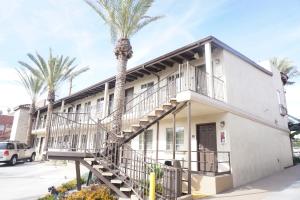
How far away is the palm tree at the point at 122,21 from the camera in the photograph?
11094mm

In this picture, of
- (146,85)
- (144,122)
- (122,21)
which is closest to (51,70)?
(146,85)

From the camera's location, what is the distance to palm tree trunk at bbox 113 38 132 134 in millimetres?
10294

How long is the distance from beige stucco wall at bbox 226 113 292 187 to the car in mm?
18984

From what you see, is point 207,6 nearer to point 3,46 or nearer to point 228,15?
point 228,15

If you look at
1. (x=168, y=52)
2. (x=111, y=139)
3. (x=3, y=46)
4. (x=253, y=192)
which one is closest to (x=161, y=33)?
(x=168, y=52)

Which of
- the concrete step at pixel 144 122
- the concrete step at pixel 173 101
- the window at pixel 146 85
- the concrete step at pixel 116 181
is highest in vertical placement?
the window at pixel 146 85

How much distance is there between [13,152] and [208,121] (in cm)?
1839

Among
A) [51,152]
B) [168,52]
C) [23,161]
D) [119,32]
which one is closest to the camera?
[51,152]

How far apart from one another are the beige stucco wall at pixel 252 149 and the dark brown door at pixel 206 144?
99cm

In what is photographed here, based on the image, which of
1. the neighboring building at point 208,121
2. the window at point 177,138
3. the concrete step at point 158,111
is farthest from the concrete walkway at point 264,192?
the window at point 177,138

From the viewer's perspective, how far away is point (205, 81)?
11023 millimetres

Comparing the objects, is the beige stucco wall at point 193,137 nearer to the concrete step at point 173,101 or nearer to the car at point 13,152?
the concrete step at point 173,101

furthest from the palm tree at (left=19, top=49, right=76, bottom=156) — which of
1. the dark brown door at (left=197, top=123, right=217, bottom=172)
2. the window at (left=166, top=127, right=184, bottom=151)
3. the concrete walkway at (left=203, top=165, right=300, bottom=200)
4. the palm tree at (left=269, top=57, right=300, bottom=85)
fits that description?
the palm tree at (left=269, top=57, right=300, bottom=85)

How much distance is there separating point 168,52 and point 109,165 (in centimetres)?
708
